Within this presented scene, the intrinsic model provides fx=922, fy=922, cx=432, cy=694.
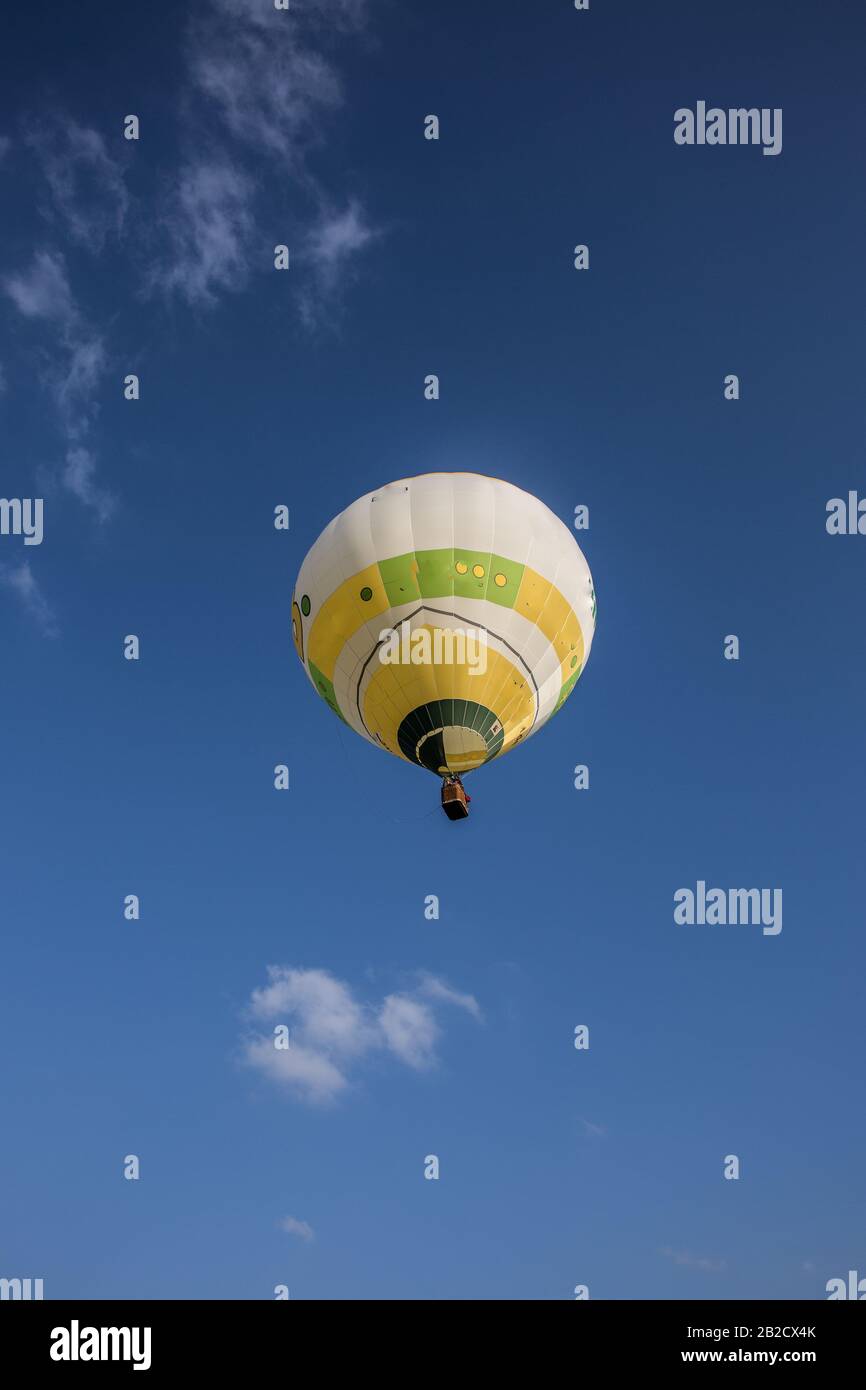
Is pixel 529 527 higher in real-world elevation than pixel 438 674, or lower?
higher

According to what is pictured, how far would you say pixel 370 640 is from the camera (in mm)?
20609

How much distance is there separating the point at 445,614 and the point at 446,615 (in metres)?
0.04

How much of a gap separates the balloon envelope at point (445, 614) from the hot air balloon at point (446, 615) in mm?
28

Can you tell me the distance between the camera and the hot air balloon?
20.3m

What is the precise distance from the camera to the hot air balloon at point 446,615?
20.3 meters

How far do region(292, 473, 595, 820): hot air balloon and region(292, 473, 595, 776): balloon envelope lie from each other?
0.03 m

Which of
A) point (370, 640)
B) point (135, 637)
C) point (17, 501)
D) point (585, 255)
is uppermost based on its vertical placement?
point (585, 255)

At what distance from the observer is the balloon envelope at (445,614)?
66.5 ft

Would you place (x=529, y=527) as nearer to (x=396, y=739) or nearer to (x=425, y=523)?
(x=425, y=523)

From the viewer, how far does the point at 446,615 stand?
66.2 feet

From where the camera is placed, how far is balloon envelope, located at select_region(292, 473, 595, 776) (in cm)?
2028

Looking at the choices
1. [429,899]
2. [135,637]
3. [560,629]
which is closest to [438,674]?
[560,629]
